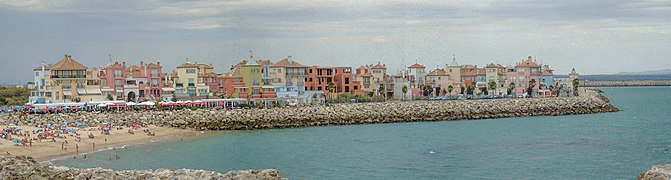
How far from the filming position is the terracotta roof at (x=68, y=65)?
71331mm

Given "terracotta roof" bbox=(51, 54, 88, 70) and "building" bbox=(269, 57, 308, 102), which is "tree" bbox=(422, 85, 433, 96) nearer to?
"building" bbox=(269, 57, 308, 102)

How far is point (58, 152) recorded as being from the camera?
4300 centimetres

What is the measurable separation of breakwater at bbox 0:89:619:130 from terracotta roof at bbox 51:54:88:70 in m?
10.4

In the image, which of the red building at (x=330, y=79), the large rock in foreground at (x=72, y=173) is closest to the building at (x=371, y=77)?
the red building at (x=330, y=79)

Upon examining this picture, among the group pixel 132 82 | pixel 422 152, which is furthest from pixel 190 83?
pixel 422 152

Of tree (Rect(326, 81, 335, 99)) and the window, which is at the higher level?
the window

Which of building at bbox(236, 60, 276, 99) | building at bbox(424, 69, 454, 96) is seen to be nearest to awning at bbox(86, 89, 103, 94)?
building at bbox(236, 60, 276, 99)

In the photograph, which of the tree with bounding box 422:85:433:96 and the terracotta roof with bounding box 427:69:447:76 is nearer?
the tree with bounding box 422:85:433:96

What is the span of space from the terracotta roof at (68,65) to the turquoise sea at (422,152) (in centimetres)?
2145

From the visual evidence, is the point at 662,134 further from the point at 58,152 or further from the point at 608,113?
the point at 58,152

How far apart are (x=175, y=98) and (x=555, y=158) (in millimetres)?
42277

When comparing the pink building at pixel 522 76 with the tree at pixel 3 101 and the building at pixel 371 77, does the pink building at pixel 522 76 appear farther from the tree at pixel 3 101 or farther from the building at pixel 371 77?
the tree at pixel 3 101

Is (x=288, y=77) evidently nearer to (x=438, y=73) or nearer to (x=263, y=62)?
(x=263, y=62)

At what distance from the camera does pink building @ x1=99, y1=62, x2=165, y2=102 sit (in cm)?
7450
